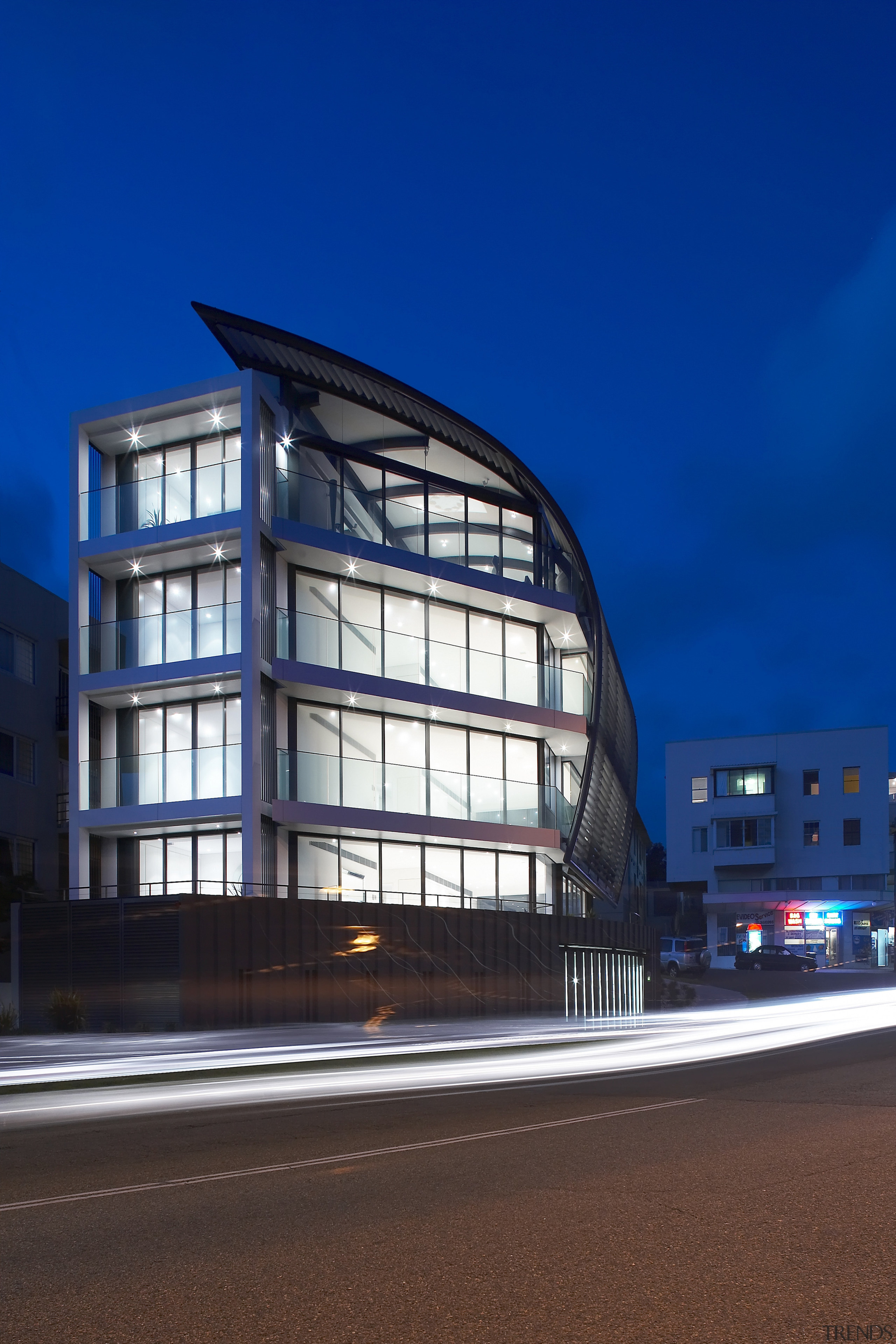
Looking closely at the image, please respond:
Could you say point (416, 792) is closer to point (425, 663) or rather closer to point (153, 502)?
point (425, 663)

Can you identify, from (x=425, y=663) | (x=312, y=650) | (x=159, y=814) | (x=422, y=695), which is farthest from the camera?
(x=425, y=663)

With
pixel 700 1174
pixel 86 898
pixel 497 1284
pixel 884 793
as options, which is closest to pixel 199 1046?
pixel 86 898

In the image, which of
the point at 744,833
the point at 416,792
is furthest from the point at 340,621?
the point at 744,833

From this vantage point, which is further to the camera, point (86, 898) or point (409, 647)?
point (409, 647)

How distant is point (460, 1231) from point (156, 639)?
82.8ft

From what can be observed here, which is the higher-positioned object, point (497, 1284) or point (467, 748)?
point (467, 748)

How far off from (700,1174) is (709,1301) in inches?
118

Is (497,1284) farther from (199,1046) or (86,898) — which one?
(86,898)

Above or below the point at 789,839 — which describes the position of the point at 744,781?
above

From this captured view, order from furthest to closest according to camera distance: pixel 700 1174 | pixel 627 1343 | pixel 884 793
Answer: pixel 884 793 < pixel 700 1174 < pixel 627 1343

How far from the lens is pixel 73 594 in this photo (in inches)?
1219

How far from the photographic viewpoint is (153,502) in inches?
1235

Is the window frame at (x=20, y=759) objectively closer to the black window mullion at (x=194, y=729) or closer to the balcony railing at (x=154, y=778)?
the balcony railing at (x=154, y=778)

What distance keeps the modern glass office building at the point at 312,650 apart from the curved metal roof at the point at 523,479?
0.36ft
